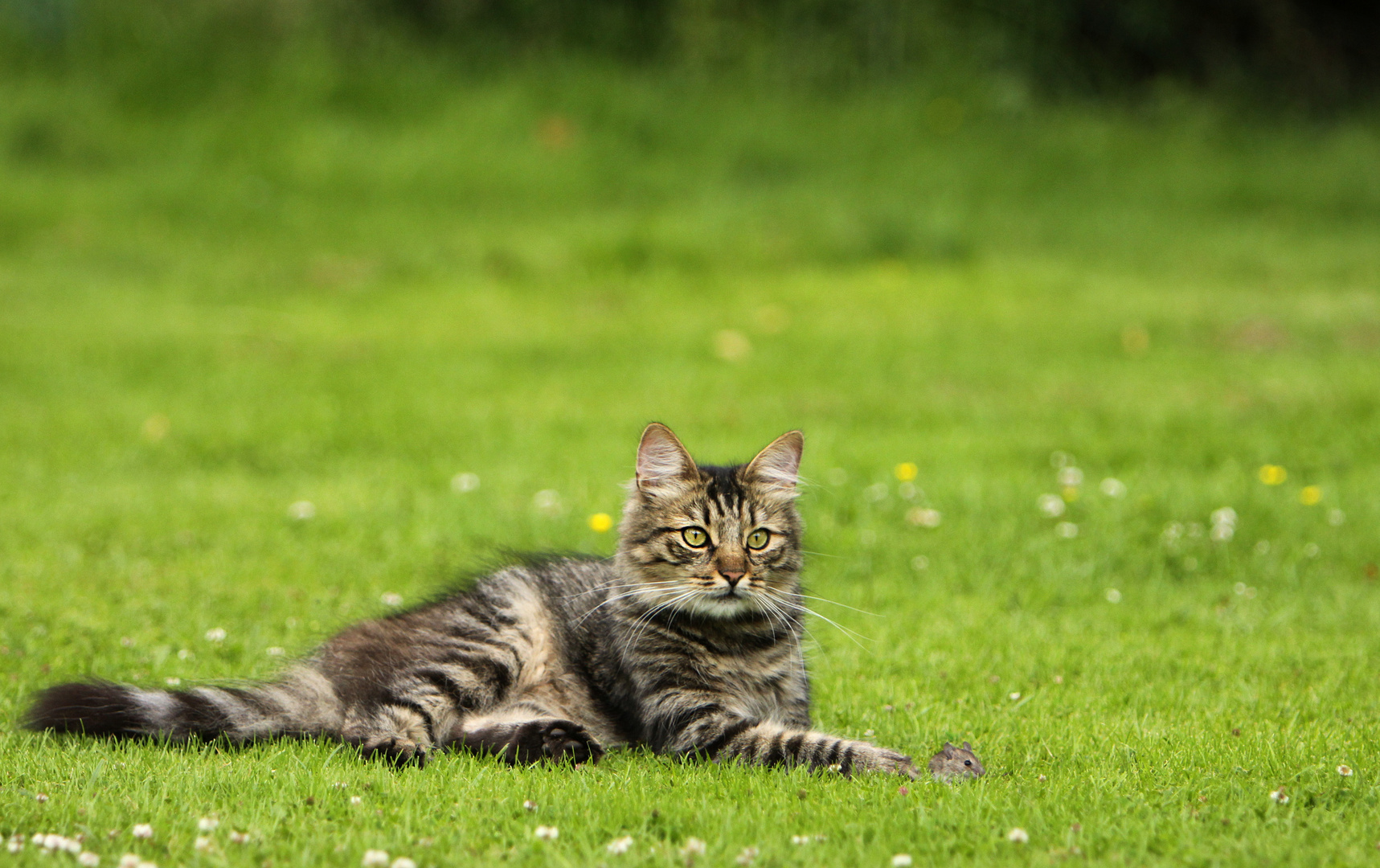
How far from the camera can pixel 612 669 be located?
4.49 metres

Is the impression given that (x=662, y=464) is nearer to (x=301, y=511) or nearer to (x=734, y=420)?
(x=301, y=511)

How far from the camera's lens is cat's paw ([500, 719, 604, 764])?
407cm

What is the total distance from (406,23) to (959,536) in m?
12.1

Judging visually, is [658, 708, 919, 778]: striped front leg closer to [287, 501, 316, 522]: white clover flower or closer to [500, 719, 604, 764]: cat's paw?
[500, 719, 604, 764]: cat's paw

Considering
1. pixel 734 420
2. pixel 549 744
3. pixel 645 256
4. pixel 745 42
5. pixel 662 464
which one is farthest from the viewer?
pixel 745 42

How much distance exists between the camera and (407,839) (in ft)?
10.9

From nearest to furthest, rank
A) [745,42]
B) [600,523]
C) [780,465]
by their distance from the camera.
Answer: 1. [780,465]
2. [600,523]
3. [745,42]

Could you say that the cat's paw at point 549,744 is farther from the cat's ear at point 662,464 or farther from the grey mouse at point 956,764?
the grey mouse at point 956,764

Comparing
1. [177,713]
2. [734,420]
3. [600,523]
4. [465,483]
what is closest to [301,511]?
[465,483]

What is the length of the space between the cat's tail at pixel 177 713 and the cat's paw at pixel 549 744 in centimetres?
63

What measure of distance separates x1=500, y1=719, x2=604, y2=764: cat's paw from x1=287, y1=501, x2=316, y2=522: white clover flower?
3.25 metres

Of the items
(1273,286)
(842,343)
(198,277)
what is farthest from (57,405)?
(1273,286)

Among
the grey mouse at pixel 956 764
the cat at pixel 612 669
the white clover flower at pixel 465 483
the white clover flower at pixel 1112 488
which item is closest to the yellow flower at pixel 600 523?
the white clover flower at pixel 465 483

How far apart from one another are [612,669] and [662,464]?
2.35 ft
